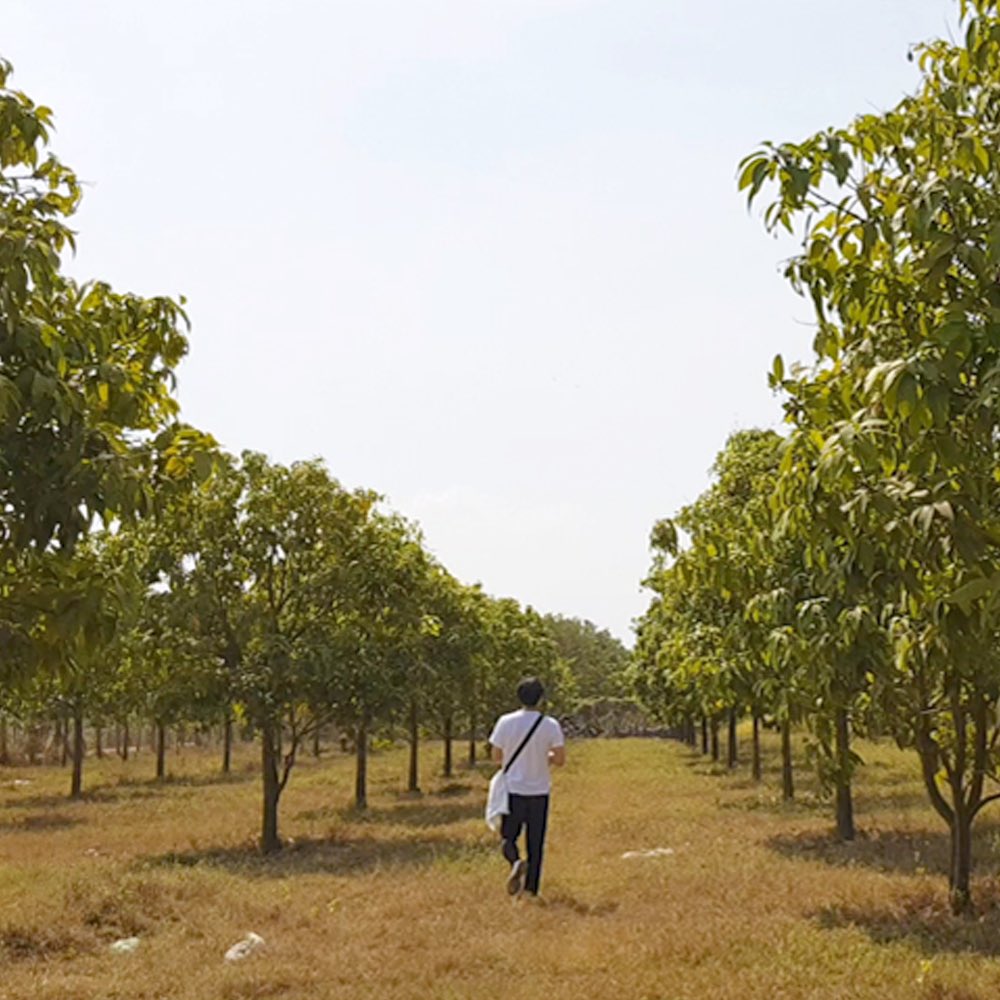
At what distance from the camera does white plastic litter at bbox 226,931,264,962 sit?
1153 cm

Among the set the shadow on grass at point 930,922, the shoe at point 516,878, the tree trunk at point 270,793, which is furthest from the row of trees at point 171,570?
the shadow on grass at point 930,922

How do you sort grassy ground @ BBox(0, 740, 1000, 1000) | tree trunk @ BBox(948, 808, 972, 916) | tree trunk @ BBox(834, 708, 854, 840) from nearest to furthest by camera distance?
grassy ground @ BBox(0, 740, 1000, 1000) < tree trunk @ BBox(948, 808, 972, 916) < tree trunk @ BBox(834, 708, 854, 840)

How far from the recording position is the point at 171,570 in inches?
878

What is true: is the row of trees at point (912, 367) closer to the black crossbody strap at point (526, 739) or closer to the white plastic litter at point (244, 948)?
the black crossbody strap at point (526, 739)

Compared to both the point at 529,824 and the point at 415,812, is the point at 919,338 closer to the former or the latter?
the point at 529,824

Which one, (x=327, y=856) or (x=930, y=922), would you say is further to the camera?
(x=327, y=856)

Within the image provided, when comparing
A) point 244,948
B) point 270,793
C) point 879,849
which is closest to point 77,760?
point 270,793

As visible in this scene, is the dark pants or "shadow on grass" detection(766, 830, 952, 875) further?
"shadow on grass" detection(766, 830, 952, 875)

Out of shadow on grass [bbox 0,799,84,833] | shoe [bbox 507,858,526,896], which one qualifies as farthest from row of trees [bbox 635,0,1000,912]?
shadow on grass [bbox 0,799,84,833]

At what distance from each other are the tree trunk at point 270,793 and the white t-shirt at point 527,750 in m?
10.5

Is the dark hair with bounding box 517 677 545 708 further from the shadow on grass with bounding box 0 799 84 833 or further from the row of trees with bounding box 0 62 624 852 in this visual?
the shadow on grass with bounding box 0 799 84 833

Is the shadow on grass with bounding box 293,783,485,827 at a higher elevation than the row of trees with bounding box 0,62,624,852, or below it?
below

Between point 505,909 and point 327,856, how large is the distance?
9.10 metres

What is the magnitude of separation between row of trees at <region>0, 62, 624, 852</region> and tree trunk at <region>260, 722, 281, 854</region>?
60 millimetres
